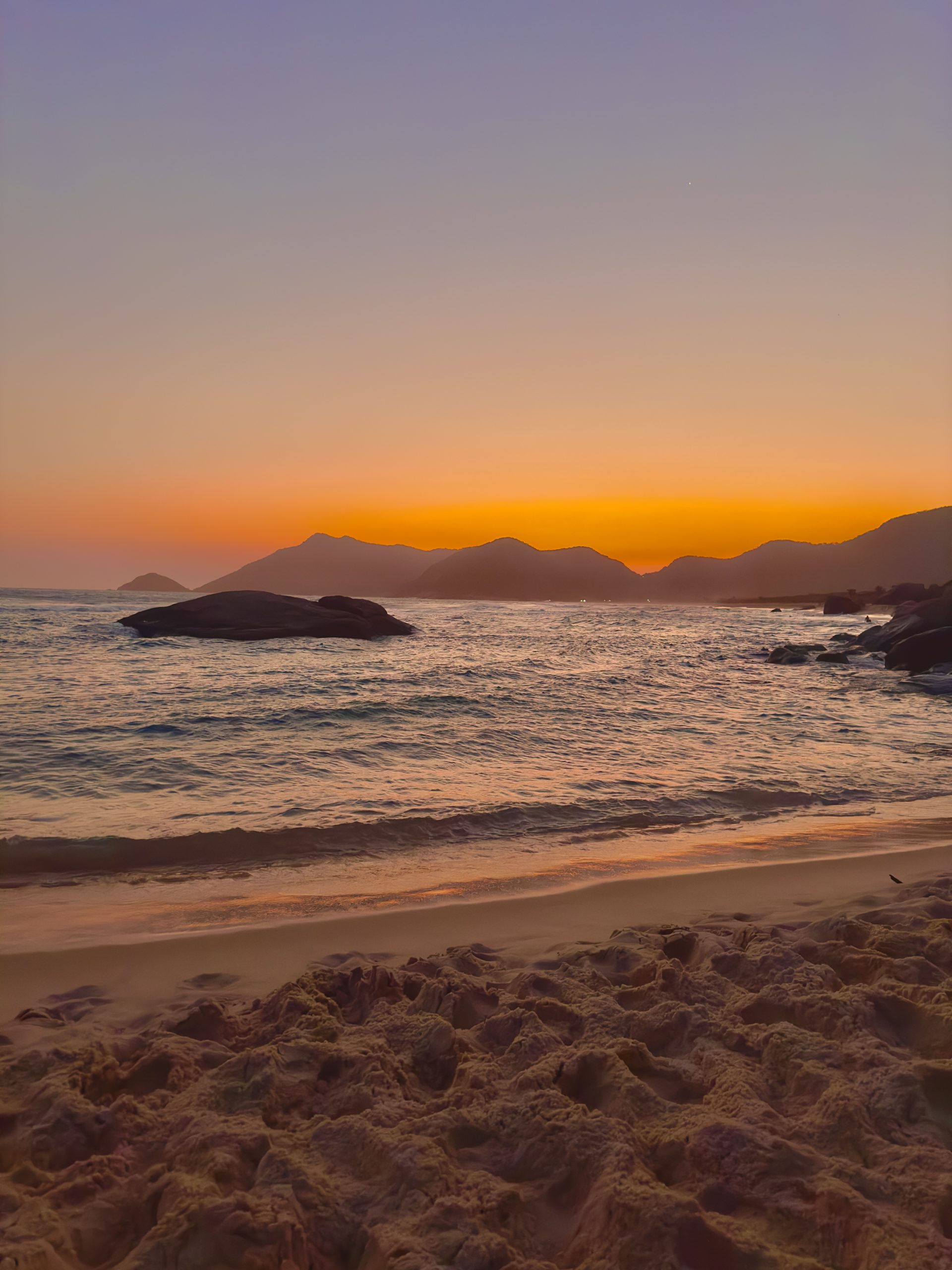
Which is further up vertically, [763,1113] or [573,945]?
[763,1113]

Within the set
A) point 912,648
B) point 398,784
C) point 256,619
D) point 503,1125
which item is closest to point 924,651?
point 912,648

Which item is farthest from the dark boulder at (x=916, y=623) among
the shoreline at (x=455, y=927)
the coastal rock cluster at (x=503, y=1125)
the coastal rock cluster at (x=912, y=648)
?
the coastal rock cluster at (x=503, y=1125)

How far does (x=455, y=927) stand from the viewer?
5.05 m

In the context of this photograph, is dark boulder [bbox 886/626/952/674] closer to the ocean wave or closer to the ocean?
the ocean

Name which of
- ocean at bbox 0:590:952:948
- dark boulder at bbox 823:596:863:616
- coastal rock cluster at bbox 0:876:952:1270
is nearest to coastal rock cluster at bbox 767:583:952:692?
ocean at bbox 0:590:952:948

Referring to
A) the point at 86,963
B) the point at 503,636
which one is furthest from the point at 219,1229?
the point at 503,636

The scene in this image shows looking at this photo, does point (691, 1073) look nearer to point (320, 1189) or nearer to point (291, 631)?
point (320, 1189)

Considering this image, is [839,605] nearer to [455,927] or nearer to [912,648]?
[912,648]

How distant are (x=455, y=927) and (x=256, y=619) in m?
34.0

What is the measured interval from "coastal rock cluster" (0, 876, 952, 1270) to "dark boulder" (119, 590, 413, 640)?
32.8 metres

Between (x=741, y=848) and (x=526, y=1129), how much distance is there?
17.3ft

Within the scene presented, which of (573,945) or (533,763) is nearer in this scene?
(573,945)

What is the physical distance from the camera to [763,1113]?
101 inches

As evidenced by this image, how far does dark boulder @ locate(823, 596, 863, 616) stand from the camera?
3622 inches
